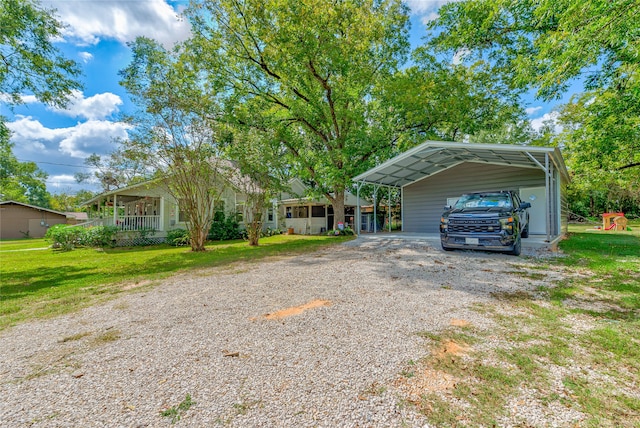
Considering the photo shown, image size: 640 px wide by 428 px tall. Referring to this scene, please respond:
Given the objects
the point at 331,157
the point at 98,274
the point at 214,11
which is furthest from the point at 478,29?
the point at 98,274

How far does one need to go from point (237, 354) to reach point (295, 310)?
1.27 m

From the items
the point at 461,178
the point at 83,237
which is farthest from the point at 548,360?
the point at 83,237

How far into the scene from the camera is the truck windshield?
25.9 feet

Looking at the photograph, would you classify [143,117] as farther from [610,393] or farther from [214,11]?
[610,393]

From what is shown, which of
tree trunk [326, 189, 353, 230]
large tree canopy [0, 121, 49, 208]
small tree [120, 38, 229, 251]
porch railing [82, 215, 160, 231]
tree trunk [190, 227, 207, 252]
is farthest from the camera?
large tree canopy [0, 121, 49, 208]

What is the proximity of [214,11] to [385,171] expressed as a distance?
34.6 ft

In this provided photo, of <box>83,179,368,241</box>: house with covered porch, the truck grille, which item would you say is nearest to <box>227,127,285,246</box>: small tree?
<box>83,179,368,241</box>: house with covered porch

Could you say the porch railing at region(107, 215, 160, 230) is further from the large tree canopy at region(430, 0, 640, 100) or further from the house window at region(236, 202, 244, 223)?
the large tree canopy at region(430, 0, 640, 100)

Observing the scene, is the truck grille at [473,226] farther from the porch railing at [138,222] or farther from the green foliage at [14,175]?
the green foliage at [14,175]

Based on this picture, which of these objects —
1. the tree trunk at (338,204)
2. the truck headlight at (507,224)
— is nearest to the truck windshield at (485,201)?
the truck headlight at (507,224)

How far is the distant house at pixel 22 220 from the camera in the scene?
984 inches

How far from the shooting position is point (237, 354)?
2.64 meters

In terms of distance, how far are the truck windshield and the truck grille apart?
0.68 meters

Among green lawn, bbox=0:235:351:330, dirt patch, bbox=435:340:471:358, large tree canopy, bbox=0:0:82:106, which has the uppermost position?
large tree canopy, bbox=0:0:82:106
